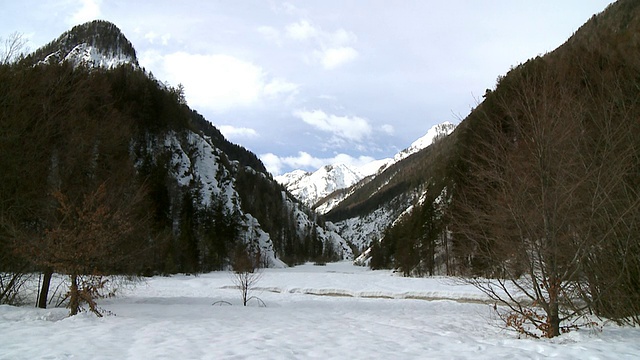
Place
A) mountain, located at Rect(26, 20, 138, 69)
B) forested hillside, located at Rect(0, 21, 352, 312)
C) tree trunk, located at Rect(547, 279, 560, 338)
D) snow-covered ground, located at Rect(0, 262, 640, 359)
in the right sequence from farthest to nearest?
1. mountain, located at Rect(26, 20, 138, 69)
2. forested hillside, located at Rect(0, 21, 352, 312)
3. tree trunk, located at Rect(547, 279, 560, 338)
4. snow-covered ground, located at Rect(0, 262, 640, 359)

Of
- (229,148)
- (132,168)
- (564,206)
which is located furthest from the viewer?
(229,148)

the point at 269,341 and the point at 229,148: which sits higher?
the point at 229,148

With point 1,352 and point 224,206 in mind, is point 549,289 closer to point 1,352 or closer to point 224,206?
point 1,352

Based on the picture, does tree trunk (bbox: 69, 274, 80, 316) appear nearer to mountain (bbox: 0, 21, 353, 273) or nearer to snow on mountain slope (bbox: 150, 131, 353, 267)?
mountain (bbox: 0, 21, 353, 273)

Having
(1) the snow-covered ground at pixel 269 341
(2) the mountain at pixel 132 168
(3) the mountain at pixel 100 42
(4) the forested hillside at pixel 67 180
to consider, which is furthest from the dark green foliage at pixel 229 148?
(1) the snow-covered ground at pixel 269 341

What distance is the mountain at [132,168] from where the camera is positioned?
14141mm

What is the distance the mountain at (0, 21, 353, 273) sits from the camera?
46.4 ft

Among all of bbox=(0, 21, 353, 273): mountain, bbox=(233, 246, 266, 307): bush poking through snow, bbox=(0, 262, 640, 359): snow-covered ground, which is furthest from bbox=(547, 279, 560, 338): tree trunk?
bbox=(233, 246, 266, 307): bush poking through snow

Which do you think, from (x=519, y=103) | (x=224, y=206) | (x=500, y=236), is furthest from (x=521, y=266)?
(x=224, y=206)

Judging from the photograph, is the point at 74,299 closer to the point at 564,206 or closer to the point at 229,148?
the point at 564,206

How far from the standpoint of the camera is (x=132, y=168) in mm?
24984

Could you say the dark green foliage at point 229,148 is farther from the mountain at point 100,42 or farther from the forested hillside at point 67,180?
the forested hillside at point 67,180

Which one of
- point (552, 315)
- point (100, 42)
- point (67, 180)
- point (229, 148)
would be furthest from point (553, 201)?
point (229, 148)

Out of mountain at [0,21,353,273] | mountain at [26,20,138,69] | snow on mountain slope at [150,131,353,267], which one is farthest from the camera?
mountain at [26,20,138,69]
